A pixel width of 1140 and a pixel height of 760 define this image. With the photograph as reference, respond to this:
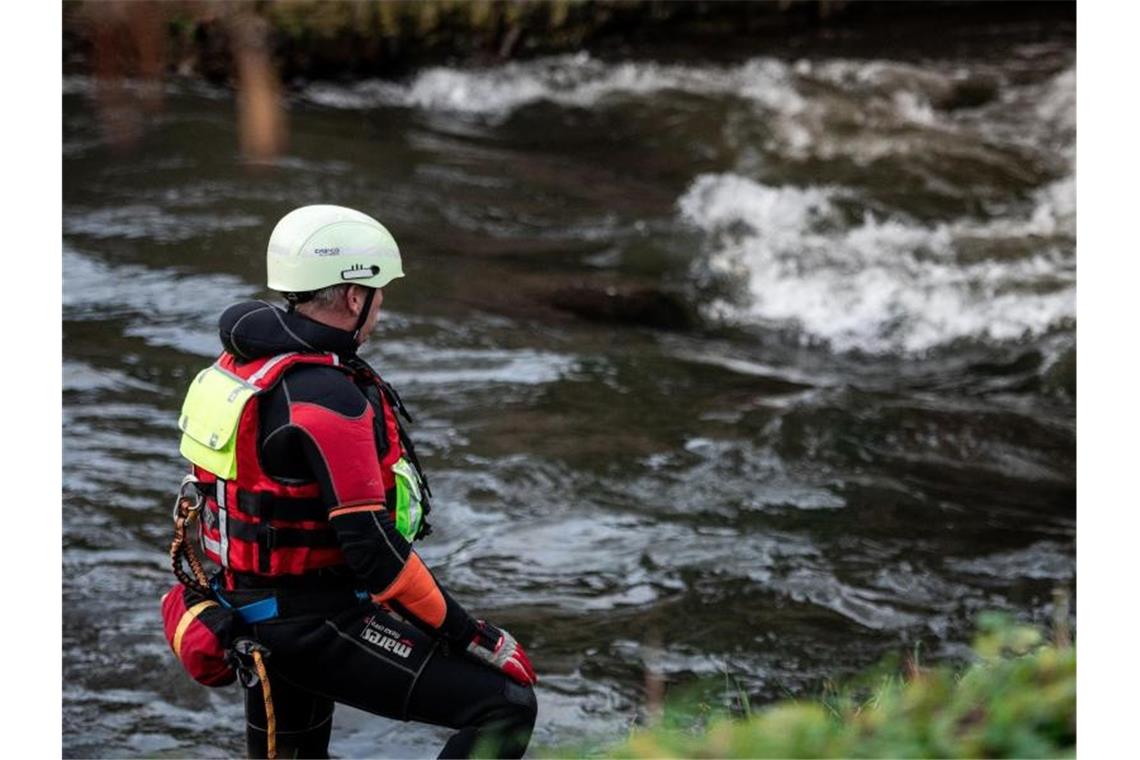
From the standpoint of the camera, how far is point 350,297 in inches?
150

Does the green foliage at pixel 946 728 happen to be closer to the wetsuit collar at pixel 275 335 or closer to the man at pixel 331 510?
the man at pixel 331 510

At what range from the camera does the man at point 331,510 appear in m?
3.62

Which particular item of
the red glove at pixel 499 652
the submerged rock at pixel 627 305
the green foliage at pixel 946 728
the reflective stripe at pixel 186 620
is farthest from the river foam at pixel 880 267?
the green foliage at pixel 946 728

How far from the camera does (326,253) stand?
377cm

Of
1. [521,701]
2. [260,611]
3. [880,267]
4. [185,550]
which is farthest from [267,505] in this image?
[880,267]

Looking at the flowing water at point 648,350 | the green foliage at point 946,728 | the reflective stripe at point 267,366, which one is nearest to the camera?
the green foliage at point 946,728

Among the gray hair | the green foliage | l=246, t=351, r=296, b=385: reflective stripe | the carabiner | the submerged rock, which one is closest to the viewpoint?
the green foliage

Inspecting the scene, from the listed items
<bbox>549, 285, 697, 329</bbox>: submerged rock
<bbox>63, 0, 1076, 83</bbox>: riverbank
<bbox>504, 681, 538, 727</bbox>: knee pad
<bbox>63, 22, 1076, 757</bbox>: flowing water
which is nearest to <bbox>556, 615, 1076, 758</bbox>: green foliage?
<bbox>504, 681, 538, 727</bbox>: knee pad

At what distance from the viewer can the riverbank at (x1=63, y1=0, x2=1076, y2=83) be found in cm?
1530

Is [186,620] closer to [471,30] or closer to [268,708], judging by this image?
[268,708]

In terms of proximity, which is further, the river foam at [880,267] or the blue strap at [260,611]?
the river foam at [880,267]

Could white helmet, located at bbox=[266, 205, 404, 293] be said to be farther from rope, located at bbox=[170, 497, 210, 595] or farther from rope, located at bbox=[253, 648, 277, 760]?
rope, located at bbox=[253, 648, 277, 760]

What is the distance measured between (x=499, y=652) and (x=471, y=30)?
13741 millimetres

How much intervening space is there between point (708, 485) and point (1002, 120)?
8.70 m
